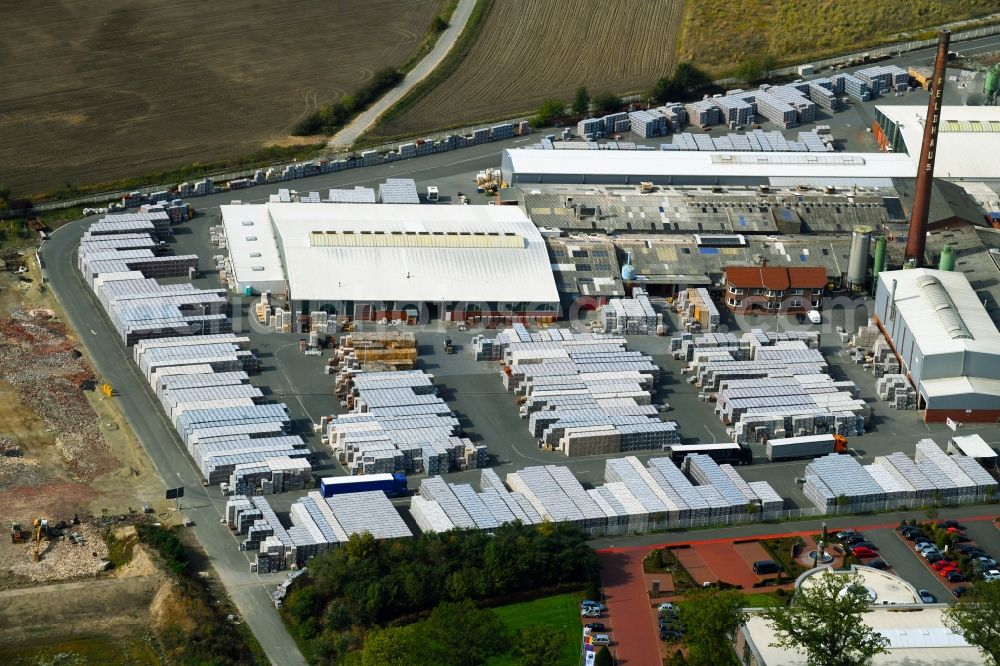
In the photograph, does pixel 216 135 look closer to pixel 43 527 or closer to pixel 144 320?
pixel 144 320

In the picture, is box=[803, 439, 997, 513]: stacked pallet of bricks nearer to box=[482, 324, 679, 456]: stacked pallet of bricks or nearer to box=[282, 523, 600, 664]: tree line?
box=[482, 324, 679, 456]: stacked pallet of bricks

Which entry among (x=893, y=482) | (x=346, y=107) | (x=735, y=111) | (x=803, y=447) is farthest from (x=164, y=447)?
(x=735, y=111)

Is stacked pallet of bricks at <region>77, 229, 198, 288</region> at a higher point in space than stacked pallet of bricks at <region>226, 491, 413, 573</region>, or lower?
higher

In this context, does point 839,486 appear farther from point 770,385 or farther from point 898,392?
point 898,392

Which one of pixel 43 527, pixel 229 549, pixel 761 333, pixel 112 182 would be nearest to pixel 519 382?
pixel 761 333

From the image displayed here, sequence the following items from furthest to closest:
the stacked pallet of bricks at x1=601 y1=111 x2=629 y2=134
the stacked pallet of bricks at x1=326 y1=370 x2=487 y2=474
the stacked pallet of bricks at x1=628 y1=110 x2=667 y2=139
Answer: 1. the stacked pallet of bricks at x1=601 y1=111 x2=629 y2=134
2. the stacked pallet of bricks at x1=628 y1=110 x2=667 y2=139
3. the stacked pallet of bricks at x1=326 y1=370 x2=487 y2=474

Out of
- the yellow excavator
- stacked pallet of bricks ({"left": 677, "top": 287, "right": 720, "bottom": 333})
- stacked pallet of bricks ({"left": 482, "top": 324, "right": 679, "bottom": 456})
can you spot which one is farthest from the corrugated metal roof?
the yellow excavator

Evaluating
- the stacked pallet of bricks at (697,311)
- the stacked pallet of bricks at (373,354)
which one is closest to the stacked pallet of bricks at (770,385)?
the stacked pallet of bricks at (697,311)
